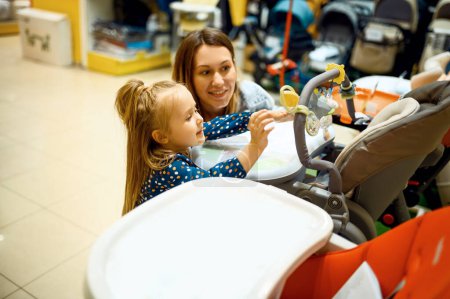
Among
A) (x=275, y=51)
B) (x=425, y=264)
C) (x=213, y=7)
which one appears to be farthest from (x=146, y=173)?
(x=213, y=7)

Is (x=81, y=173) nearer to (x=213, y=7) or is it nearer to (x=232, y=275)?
(x=232, y=275)

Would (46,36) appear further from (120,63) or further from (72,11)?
(120,63)

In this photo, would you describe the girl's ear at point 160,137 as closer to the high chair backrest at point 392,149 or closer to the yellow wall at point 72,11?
the high chair backrest at point 392,149

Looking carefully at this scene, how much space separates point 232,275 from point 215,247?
0.26 ft

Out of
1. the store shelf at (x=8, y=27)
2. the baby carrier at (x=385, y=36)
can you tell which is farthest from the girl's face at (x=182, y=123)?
the store shelf at (x=8, y=27)

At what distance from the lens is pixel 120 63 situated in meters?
4.17

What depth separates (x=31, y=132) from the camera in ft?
9.29

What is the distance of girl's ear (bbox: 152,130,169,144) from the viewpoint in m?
1.13

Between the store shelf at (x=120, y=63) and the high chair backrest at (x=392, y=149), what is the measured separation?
341cm

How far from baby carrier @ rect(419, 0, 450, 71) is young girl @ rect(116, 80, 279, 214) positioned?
2727 mm

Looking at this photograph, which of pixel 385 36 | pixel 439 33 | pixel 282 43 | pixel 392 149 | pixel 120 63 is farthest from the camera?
pixel 120 63

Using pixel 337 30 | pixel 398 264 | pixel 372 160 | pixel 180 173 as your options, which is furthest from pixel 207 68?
pixel 337 30

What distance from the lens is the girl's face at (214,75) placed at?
4.66 ft

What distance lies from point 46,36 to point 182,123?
3.71 m
